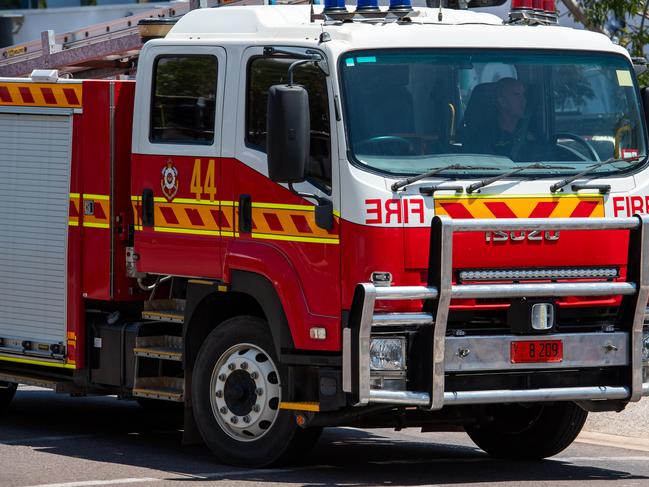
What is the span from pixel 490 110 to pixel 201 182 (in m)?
1.96

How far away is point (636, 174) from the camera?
1022 centimetres

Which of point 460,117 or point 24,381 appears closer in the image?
point 460,117

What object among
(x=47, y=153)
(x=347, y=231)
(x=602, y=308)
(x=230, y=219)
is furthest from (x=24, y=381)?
(x=602, y=308)

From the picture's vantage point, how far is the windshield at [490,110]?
9695mm

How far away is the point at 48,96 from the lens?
11656 mm

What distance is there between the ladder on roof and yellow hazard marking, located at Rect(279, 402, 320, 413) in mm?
5647

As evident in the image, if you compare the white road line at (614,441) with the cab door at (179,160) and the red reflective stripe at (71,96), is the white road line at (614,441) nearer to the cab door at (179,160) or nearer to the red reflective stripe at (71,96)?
the cab door at (179,160)

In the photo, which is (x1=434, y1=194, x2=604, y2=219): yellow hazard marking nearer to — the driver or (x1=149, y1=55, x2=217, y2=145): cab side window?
the driver

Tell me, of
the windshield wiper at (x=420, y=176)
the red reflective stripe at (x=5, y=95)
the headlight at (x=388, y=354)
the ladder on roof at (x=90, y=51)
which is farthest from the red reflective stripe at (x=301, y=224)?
the ladder on roof at (x=90, y=51)

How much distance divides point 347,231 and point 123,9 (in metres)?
28.3

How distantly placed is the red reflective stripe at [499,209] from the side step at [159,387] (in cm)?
258

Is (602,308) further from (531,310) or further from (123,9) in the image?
→ (123,9)

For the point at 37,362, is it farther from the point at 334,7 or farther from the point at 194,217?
the point at 334,7

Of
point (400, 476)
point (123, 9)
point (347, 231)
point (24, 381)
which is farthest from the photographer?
point (123, 9)
